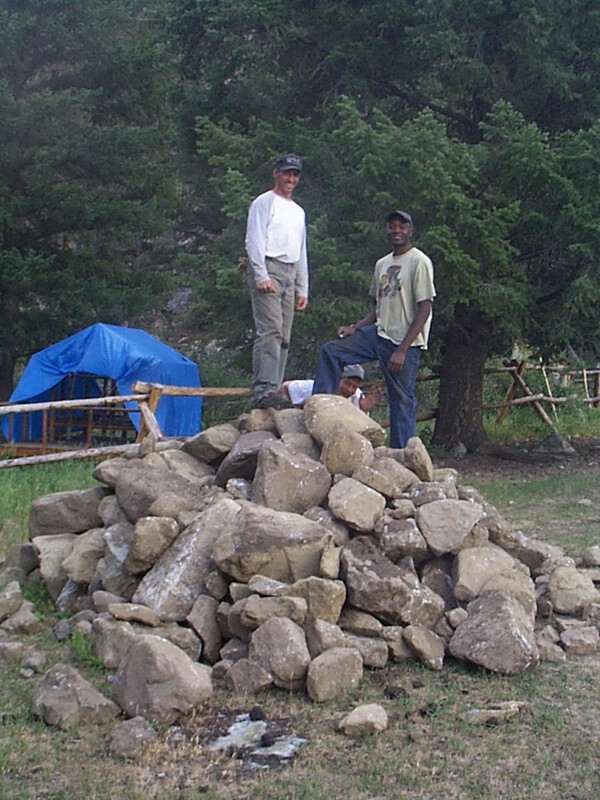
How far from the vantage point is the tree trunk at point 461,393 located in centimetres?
1277

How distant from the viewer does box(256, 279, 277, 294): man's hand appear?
6.77m

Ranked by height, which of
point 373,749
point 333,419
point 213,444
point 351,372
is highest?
point 351,372

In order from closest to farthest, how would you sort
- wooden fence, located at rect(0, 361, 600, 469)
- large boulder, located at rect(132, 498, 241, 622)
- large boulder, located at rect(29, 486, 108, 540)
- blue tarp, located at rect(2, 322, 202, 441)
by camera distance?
large boulder, located at rect(132, 498, 241, 622) < large boulder, located at rect(29, 486, 108, 540) < wooden fence, located at rect(0, 361, 600, 469) < blue tarp, located at rect(2, 322, 202, 441)

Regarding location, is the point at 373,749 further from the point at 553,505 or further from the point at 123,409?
the point at 123,409

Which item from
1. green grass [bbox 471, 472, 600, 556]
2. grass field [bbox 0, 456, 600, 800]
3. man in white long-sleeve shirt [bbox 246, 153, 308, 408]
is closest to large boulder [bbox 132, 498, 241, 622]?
grass field [bbox 0, 456, 600, 800]

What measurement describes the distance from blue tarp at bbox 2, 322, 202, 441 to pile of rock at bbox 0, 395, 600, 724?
9079 mm

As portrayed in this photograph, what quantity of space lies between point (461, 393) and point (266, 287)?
6.78m

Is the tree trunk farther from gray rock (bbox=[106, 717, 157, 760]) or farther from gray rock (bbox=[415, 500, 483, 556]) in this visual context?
gray rock (bbox=[106, 717, 157, 760])

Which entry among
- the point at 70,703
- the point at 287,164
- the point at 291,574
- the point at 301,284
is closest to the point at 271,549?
the point at 291,574

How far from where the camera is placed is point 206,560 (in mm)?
5207

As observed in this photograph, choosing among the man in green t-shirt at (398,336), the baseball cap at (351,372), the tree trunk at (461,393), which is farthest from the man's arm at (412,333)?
the tree trunk at (461,393)

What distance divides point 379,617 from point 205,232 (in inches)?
530

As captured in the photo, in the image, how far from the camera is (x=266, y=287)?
22.2ft

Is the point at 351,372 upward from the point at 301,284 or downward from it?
downward
